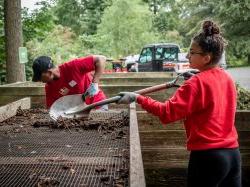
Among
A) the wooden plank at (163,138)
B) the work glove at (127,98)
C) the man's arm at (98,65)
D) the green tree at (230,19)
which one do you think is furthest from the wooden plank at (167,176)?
the green tree at (230,19)

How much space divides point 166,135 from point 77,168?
8.86ft

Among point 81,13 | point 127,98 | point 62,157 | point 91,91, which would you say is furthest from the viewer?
point 81,13

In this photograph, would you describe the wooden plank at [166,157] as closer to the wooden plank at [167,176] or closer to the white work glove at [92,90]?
the wooden plank at [167,176]

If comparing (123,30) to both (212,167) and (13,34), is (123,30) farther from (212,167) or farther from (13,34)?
(212,167)

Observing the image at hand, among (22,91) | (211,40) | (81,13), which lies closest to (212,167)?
(211,40)

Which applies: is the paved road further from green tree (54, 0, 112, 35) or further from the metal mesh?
green tree (54, 0, 112, 35)

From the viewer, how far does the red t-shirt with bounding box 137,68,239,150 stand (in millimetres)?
3151

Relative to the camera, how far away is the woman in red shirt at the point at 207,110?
3.16 m

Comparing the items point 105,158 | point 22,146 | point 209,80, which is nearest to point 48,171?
point 105,158

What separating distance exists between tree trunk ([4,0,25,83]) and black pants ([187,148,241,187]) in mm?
9360

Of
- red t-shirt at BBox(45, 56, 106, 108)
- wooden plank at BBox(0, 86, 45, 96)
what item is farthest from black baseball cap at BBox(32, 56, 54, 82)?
wooden plank at BBox(0, 86, 45, 96)

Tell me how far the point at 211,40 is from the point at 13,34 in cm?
944

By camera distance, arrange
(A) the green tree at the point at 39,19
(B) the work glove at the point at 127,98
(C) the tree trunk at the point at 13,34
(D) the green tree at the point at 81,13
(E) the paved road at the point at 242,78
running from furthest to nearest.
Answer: (D) the green tree at the point at 81,13
(E) the paved road at the point at 242,78
(A) the green tree at the point at 39,19
(C) the tree trunk at the point at 13,34
(B) the work glove at the point at 127,98

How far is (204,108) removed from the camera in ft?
10.5
